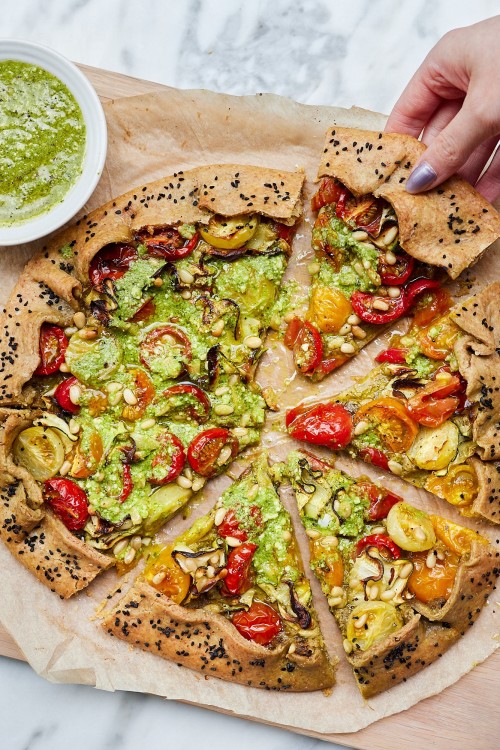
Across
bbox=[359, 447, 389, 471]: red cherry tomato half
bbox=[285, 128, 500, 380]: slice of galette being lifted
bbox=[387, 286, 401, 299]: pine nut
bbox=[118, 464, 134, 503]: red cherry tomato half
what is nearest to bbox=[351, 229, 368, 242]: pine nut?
bbox=[285, 128, 500, 380]: slice of galette being lifted

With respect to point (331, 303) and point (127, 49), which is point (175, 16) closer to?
point (127, 49)

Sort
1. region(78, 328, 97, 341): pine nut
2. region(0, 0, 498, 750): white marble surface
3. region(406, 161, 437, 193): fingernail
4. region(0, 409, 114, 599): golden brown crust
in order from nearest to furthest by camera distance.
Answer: region(406, 161, 437, 193): fingernail → region(0, 409, 114, 599): golden brown crust → region(78, 328, 97, 341): pine nut → region(0, 0, 498, 750): white marble surface

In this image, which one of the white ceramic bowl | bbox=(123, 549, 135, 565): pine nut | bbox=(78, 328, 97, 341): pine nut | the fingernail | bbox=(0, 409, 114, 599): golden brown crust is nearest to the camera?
the fingernail

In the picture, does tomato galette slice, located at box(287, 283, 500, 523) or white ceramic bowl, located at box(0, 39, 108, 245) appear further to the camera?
tomato galette slice, located at box(287, 283, 500, 523)

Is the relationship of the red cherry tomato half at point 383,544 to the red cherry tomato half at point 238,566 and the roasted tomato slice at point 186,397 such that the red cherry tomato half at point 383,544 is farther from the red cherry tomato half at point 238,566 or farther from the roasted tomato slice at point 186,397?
the roasted tomato slice at point 186,397

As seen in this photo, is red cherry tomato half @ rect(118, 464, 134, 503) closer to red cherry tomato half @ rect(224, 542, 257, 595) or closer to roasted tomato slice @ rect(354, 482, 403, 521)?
red cherry tomato half @ rect(224, 542, 257, 595)

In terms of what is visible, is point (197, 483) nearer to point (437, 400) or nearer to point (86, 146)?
point (437, 400)

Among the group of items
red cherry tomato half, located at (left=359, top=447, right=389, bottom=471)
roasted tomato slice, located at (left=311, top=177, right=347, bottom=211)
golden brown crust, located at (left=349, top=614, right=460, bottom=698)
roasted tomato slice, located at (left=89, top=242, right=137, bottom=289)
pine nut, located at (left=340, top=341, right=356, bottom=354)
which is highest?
roasted tomato slice, located at (left=311, top=177, right=347, bottom=211)
